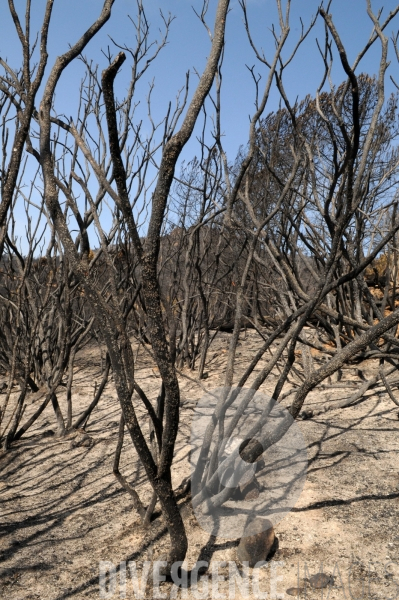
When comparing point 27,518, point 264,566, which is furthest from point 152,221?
point 27,518

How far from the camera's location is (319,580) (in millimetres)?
1528

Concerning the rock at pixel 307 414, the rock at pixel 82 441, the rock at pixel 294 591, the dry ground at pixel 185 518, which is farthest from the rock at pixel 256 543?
the rock at pixel 82 441

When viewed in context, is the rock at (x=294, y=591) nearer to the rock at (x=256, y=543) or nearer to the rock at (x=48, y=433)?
the rock at (x=256, y=543)

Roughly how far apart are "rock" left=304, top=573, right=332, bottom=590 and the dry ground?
17 millimetres

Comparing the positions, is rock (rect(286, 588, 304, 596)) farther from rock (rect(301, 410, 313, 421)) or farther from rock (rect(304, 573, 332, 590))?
rock (rect(301, 410, 313, 421))

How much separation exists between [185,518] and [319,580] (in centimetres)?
63

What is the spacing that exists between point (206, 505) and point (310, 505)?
16.7 inches

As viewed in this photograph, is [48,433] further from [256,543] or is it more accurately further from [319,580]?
[319,580]

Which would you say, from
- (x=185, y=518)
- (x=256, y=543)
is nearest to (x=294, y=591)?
(x=256, y=543)

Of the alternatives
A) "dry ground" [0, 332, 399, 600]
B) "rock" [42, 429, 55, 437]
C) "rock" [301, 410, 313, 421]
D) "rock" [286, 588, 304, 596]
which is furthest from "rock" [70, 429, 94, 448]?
"rock" [286, 588, 304, 596]

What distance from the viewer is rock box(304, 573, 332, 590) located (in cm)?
151

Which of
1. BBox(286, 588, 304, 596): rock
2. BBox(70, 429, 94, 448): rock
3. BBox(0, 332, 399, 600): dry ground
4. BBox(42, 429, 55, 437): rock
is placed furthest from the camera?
BBox(42, 429, 55, 437): rock

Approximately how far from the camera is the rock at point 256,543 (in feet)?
5.42

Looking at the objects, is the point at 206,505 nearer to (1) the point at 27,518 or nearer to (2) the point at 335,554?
(2) the point at 335,554
